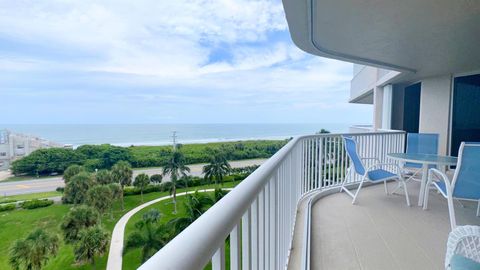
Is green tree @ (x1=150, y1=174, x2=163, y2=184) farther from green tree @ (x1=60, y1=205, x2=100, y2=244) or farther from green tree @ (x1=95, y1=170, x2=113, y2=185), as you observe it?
green tree @ (x1=60, y1=205, x2=100, y2=244)

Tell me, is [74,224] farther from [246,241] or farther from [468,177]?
[246,241]

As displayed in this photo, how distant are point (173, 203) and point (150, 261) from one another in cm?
2615

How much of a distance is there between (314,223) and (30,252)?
1790 centimetres

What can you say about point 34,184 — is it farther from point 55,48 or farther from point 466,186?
point 466,186

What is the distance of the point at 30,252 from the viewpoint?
14.8m

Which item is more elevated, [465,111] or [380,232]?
[465,111]

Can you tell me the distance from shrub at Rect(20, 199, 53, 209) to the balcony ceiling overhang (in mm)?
26832

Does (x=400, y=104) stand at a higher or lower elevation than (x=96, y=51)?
lower

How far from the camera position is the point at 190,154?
25.8 m

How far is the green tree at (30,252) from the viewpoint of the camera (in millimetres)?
14812

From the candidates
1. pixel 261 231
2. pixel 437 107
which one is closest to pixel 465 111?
pixel 437 107

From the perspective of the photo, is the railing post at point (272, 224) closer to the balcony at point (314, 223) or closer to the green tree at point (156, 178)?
the balcony at point (314, 223)

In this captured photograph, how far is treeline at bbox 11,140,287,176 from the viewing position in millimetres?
19203

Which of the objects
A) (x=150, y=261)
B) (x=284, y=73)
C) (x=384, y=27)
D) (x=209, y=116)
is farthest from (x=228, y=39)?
(x=150, y=261)
